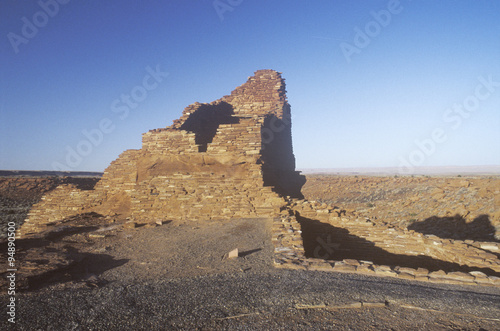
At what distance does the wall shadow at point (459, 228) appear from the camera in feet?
38.8

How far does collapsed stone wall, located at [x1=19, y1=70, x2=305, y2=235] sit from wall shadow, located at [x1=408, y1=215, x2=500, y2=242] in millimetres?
8300

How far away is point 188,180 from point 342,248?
5781 millimetres

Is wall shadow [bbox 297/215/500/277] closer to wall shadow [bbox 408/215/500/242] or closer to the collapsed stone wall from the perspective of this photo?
the collapsed stone wall

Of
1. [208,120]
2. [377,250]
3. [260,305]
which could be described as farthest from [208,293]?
[208,120]

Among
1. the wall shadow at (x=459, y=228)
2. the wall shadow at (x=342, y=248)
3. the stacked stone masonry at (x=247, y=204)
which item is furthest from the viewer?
the wall shadow at (x=459, y=228)

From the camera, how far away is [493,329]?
267 centimetres

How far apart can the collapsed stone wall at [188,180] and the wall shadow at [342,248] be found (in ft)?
4.33

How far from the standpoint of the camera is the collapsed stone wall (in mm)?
9234

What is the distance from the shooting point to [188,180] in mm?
9766

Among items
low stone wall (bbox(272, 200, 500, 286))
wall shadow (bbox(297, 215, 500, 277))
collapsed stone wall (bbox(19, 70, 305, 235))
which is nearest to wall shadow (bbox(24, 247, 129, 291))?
low stone wall (bbox(272, 200, 500, 286))

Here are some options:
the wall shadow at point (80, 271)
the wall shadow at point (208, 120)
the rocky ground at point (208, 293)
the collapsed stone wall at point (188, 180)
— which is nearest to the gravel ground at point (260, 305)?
the rocky ground at point (208, 293)

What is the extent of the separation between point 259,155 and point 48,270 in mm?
7205

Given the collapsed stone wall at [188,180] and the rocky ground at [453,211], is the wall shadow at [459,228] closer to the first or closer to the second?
the rocky ground at [453,211]

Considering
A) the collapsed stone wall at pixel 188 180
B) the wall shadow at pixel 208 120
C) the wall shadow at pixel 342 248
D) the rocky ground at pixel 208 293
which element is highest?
the wall shadow at pixel 208 120
